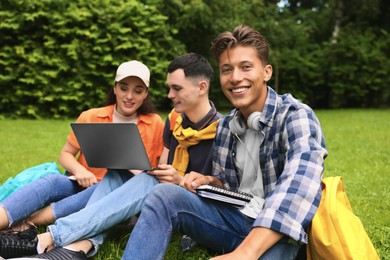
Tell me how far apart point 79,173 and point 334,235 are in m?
1.70

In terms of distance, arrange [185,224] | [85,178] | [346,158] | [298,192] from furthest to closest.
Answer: [346,158]
[85,178]
[185,224]
[298,192]

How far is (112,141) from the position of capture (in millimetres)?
2402

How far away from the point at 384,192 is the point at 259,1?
10.9 metres

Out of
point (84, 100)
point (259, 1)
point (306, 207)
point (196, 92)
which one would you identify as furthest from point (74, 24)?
point (306, 207)

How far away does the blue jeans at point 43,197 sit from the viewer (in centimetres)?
249

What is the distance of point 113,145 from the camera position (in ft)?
7.93

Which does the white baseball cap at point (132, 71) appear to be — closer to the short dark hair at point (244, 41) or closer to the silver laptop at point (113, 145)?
the silver laptop at point (113, 145)

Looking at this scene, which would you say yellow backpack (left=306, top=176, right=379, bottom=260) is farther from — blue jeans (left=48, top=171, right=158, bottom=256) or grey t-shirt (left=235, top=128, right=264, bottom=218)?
blue jeans (left=48, top=171, right=158, bottom=256)

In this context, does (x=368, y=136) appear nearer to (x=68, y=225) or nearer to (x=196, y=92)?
(x=196, y=92)

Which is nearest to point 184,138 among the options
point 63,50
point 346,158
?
point 346,158

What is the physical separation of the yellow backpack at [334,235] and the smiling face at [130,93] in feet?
5.37

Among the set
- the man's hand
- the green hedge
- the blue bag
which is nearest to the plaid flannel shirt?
the man's hand

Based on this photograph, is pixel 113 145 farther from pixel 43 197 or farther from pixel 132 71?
pixel 132 71

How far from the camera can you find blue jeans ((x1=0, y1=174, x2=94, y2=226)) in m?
2.49
